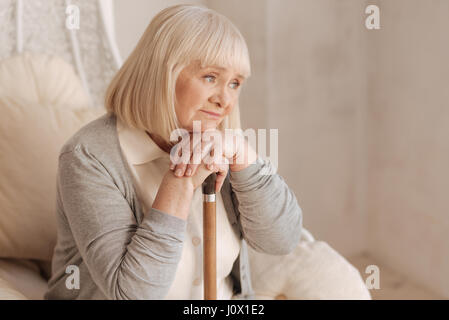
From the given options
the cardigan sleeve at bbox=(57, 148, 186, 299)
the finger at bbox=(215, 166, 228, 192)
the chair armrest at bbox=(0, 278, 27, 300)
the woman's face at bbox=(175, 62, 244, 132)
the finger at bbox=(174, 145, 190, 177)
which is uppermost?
the woman's face at bbox=(175, 62, 244, 132)

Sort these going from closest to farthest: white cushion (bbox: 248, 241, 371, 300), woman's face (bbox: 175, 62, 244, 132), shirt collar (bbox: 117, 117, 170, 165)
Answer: woman's face (bbox: 175, 62, 244, 132)
shirt collar (bbox: 117, 117, 170, 165)
white cushion (bbox: 248, 241, 371, 300)

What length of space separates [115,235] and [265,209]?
9.1 inches

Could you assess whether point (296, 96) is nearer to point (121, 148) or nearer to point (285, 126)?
point (285, 126)

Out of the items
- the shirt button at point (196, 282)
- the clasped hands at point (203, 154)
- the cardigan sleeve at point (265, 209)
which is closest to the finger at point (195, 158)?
the clasped hands at point (203, 154)

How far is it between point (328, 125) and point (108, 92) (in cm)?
39

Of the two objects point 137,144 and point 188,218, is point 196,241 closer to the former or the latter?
point 188,218

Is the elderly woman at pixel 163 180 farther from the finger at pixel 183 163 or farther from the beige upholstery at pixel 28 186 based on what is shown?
the beige upholstery at pixel 28 186

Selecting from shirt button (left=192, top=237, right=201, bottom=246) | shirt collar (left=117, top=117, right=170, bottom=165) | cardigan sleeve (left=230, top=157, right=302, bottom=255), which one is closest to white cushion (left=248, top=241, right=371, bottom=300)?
cardigan sleeve (left=230, top=157, right=302, bottom=255)

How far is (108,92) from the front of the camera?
2.38 ft

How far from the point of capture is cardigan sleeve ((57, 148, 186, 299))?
0.64m

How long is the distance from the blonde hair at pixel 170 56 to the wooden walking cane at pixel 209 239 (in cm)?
10

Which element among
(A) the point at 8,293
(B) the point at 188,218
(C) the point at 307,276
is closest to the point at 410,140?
(C) the point at 307,276

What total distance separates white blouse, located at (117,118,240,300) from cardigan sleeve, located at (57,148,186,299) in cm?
5

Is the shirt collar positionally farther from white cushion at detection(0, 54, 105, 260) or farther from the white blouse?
white cushion at detection(0, 54, 105, 260)
